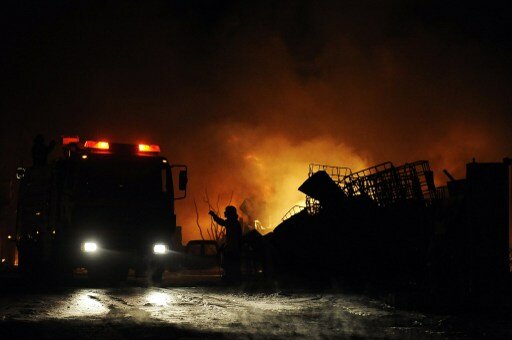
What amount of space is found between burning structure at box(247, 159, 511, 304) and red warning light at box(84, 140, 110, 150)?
4.11m

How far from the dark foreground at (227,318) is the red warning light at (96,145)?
13.7 feet

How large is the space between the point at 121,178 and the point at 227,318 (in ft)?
25.5

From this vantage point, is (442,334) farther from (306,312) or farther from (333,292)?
(333,292)

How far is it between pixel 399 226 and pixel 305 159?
61.5 ft

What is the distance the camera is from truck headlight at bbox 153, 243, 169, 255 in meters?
16.0

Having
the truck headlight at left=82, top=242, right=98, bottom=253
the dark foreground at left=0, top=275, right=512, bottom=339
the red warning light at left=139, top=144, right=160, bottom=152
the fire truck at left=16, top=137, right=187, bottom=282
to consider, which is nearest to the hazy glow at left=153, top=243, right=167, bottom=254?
the fire truck at left=16, top=137, right=187, bottom=282

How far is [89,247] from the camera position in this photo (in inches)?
612

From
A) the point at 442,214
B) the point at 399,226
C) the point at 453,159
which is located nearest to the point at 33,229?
the point at 399,226

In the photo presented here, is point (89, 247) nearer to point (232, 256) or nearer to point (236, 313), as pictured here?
point (232, 256)

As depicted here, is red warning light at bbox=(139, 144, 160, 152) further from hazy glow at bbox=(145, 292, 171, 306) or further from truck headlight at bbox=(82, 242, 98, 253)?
hazy glow at bbox=(145, 292, 171, 306)

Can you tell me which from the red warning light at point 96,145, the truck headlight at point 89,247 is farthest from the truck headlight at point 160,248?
the red warning light at point 96,145

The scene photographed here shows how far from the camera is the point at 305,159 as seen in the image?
3142 cm

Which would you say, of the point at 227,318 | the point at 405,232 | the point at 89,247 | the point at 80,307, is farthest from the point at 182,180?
the point at 227,318

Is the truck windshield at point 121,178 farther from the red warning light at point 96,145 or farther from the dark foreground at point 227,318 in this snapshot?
the dark foreground at point 227,318
